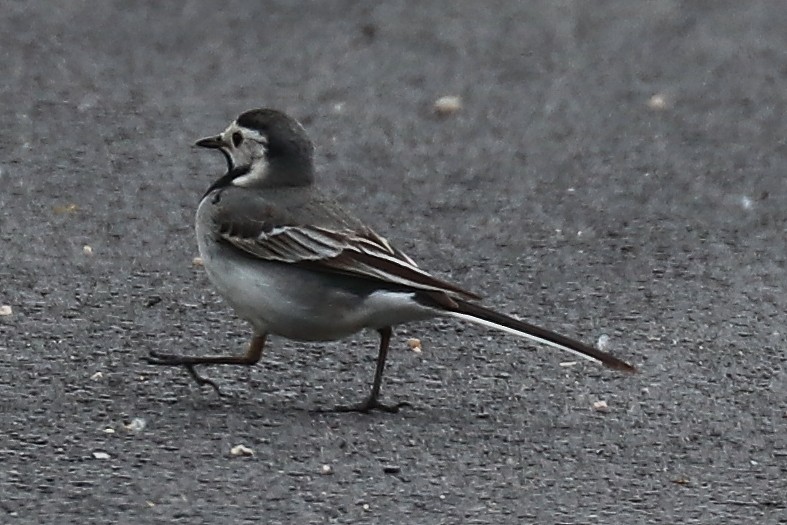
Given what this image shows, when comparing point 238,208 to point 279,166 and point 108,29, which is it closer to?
point 279,166

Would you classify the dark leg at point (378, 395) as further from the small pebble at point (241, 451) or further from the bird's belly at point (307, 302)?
the small pebble at point (241, 451)

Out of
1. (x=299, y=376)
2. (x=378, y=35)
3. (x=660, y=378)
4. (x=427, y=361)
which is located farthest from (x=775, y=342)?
(x=378, y=35)

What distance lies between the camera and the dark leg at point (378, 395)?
635cm

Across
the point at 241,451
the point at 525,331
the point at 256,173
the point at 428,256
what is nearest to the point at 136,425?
the point at 241,451

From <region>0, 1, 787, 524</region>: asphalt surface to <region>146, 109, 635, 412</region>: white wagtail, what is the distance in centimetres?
28

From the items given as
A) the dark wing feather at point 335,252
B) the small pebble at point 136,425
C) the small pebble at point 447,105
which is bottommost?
the small pebble at point 136,425

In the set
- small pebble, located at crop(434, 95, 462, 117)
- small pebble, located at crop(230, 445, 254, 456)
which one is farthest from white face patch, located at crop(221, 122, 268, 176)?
small pebble, located at crop(434, 95, 462, 117)

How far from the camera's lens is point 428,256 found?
8.36m

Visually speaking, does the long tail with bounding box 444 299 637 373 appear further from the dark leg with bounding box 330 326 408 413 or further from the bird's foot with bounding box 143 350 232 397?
the bird's foot with bounding box 143 350 232 397

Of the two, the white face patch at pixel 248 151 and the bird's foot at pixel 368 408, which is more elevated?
the white face patch at pixel 248 151

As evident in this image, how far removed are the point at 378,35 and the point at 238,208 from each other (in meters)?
5.69

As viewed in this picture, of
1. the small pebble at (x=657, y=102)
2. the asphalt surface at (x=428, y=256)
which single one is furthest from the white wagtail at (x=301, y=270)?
the small pebble at (x=657, y=102)

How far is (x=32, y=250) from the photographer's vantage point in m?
8.15

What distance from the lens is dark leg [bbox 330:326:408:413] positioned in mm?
6348
